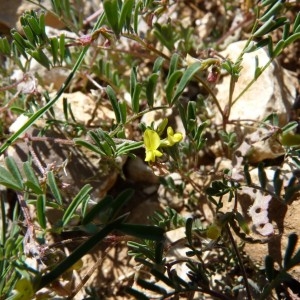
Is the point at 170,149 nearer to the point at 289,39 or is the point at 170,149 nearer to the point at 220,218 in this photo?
the point at 220,218

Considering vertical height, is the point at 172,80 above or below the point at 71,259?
above

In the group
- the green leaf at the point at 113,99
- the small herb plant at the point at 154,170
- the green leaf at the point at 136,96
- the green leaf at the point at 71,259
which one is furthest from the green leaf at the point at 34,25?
the green leaf at the point at 71,259

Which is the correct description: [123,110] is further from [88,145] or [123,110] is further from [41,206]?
[41,206]

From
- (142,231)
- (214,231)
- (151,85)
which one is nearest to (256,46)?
(151,85)

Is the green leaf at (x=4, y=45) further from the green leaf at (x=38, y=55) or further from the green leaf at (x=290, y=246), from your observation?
the green leaf at (x=290, y=246)

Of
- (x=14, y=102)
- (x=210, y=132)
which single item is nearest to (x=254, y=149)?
(x=210, y=132)
